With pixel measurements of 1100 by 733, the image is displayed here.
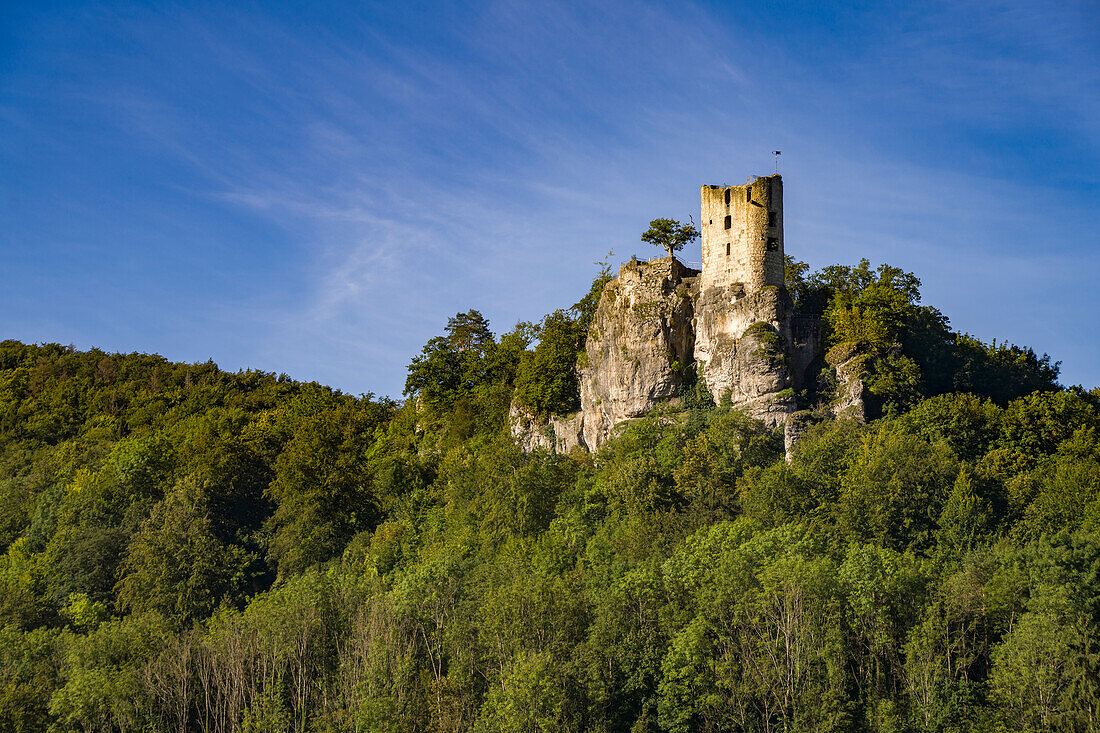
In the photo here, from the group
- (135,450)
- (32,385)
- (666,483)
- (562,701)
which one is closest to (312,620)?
(562,701)

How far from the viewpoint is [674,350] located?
218 ft

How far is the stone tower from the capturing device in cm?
6500

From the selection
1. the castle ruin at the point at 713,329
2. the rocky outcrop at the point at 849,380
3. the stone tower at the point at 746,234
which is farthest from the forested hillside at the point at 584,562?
the stone tower at the point at 746,234

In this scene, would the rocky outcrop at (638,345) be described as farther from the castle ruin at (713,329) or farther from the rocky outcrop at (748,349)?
the rocky outcrop at (748,349)

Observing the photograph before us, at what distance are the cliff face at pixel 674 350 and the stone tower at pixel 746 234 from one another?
3.06ft

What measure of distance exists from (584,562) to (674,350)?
12412mm

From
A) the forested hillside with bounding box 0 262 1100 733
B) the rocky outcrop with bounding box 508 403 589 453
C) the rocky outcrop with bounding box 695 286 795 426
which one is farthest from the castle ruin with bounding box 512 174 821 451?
the forested hillside with bounding box 0 262 1100 733

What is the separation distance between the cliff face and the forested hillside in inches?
52.2

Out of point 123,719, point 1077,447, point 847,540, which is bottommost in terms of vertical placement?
point 123,719

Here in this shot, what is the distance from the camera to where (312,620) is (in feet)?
185

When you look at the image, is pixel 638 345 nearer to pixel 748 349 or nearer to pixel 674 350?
pixel 674 350

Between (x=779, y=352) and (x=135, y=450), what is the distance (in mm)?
41128

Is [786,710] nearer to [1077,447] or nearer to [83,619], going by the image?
[1077,447]

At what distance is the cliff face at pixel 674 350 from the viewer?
63.0 metres
